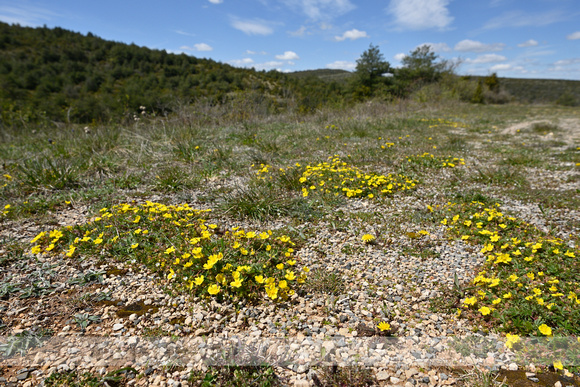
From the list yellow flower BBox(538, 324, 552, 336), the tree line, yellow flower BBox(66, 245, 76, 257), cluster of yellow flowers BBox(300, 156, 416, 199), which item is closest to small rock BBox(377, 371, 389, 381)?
yellow flower BBox(538, 324, 552, 336)

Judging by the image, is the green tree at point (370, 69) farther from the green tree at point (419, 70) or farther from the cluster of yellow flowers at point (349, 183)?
the cluster of yellow flowers at point (349, 183)

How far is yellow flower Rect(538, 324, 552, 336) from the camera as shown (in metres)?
1.77

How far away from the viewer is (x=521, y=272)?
2406 mm

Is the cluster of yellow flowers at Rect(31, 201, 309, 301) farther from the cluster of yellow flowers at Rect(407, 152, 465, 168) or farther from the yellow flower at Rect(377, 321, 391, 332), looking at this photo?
the cluster of yellow flowers at Rect(407, 152, 465, 168)

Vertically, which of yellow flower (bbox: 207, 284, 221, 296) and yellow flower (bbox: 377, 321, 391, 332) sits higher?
yellow flower (bbox: 207, 284, 221, 296)

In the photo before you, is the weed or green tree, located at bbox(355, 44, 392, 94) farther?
green tree, located at bbox(355, 44, 392, 94)

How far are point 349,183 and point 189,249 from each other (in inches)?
102

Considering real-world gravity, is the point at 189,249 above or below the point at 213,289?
above

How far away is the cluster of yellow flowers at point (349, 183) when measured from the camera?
13.3 ft

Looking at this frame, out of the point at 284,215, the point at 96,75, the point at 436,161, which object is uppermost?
the point at 96,75

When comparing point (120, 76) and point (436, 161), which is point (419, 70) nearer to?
point (436, 161)

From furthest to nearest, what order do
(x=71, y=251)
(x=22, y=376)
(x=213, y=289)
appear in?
(x=71, y=251) → (x=213, y=289) → (x=22, y=376)

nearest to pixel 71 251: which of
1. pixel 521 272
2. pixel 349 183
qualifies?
pixel 349 183

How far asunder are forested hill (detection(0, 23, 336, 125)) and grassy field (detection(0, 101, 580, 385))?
14570mm
